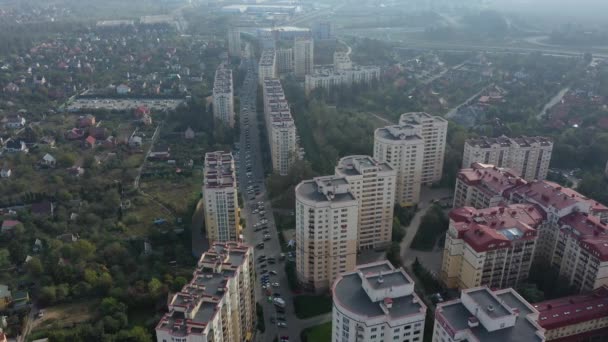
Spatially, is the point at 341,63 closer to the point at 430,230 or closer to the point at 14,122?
the point at 14,122

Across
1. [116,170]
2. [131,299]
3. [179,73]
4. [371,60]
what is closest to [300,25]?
[371,60]

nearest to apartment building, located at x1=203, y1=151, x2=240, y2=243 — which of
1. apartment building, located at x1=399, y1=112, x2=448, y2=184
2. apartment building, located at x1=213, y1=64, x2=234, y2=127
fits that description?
apartment building, located at x1=399, y1=112, x2=448, y2=184

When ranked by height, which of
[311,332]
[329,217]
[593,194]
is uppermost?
[329,217]

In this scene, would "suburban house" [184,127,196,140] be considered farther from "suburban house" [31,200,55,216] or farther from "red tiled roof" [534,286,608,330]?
"red tiled roof" [534,286,608,330]

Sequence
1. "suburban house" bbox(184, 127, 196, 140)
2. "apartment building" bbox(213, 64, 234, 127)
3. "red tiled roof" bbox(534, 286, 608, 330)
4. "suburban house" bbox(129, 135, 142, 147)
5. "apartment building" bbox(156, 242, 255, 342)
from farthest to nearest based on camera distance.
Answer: "apartment building" bbox(213, 64, 234, 127) → "suburban house" bbox(184, 127, 196, 140) → "suburban house" bbox(129, 135, 142, 147) → "red tiled roof" bbox(534, 286, 608, 330) → "apartment building" bbox(156, 242, 255, 342)

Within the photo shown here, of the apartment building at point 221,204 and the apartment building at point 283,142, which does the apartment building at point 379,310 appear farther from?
the apartment building at point 283,142

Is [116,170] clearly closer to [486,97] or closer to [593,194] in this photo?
[593,194]
